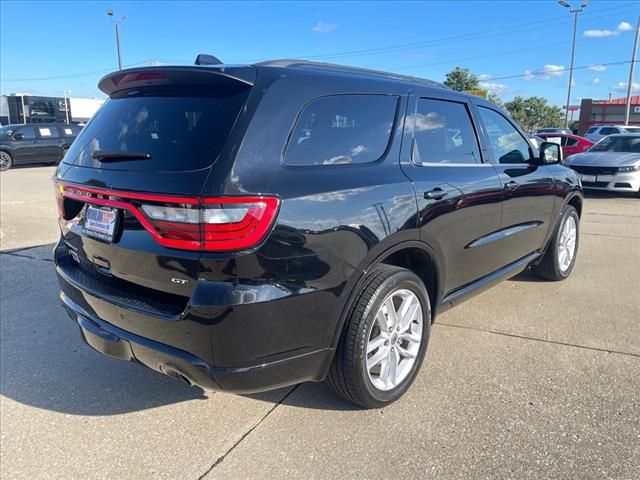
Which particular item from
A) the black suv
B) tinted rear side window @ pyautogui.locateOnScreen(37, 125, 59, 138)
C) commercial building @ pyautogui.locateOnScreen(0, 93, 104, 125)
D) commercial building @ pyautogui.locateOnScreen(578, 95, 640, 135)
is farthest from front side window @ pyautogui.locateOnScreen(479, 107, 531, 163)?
commercial building @ pyautogui.locateOnScreen(578, 95, 640, 135)

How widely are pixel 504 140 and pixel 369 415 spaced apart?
252 centimetres

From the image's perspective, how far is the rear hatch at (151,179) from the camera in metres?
2.17

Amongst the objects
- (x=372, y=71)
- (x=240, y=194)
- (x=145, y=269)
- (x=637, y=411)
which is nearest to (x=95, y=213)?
(x=145, y=269)

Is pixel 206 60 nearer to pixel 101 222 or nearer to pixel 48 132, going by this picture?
pixel 101 222

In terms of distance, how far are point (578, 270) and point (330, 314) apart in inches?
169

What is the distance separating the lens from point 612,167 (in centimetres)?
1109

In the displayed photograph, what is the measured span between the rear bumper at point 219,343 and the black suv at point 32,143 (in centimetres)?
1845

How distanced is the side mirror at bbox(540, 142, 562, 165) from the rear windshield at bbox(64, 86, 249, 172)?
3.08 metres

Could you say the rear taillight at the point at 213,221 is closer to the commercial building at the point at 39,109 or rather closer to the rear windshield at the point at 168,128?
the rear windshield at the point at 168,128

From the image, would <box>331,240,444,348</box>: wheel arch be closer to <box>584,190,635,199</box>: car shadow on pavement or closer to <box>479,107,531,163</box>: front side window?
<box>479,107,531,163</box>: front side window

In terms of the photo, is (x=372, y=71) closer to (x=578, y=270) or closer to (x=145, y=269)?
(x=145, y=269)

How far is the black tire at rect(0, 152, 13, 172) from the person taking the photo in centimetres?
1877

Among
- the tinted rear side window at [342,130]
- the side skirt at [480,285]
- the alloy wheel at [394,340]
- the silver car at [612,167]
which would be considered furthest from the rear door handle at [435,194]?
the silver car at [612,167]

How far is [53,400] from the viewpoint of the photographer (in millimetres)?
3098
